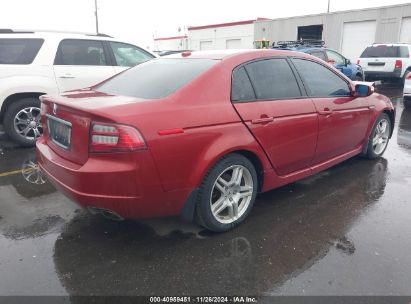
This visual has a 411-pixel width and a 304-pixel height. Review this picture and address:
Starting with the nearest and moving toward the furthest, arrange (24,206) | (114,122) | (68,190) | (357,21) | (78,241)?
(114,122) → (68,190) → (78,241) → (24,206) → (357,21)

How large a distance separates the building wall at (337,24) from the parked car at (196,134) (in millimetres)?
23693

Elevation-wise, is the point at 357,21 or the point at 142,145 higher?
the point at 357,21

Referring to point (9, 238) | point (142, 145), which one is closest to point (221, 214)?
point (142, 145)

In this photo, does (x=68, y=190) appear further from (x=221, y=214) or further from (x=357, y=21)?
(x=357, y=21)

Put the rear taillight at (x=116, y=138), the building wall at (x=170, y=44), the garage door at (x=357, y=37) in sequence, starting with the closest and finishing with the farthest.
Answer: the rear taillight at (x=116, y=138) < the garage door at (x=357, y=37) < the building wall at (x=170, y=44)

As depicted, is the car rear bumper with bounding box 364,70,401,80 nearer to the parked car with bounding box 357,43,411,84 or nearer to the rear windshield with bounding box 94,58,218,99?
the parked car with bounding box 357,43,411,84

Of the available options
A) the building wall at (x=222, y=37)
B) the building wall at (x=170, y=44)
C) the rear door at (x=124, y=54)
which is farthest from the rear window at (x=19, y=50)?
the building wall at (x=170, y=44)

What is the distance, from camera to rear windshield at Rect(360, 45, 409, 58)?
1440cm

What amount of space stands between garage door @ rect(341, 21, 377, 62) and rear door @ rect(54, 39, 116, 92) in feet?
78.7

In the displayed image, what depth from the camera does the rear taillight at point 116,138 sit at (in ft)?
8.18

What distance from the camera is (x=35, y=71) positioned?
5809mm

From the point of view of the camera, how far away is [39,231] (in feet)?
10.6

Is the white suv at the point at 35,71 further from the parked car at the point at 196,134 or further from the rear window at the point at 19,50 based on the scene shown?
the parked car at the point at 196,134

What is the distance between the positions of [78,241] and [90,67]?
409 centimetres
